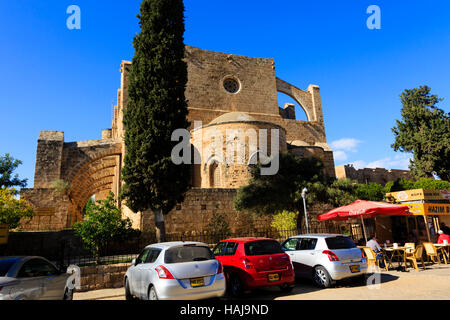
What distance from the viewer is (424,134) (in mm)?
27531

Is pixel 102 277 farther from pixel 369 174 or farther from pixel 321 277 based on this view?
pixel 369 174

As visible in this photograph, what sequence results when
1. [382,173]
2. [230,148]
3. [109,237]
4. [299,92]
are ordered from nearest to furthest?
[109,237] → [230,148] → [299,92] → [382,173]

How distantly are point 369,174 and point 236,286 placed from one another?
3754 centimetres

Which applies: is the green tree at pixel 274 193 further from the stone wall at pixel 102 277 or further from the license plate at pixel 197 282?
the license plate at pixel 197 282

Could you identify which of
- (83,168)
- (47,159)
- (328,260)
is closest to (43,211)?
(47,159)

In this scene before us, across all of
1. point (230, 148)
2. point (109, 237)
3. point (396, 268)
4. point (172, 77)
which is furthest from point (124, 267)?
point (230, 148)

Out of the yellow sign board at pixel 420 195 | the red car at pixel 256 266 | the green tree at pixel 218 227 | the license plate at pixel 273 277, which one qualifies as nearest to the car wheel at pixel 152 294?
the red car at pixel 256 266

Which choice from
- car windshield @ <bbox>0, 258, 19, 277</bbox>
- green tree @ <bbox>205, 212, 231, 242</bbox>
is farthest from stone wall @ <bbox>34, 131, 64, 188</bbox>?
car windshield @ <bbox>0, 258, 19, 277</bbox>

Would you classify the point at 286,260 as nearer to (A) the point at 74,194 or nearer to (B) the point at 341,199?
(B) the point at 341,199

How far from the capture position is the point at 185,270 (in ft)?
15.5

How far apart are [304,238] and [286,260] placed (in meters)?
1.58

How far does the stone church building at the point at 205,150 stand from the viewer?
1585 centimetres

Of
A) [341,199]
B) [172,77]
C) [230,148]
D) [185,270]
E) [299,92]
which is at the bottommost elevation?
[185,270]

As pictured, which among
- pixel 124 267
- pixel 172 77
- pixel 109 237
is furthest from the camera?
pixel 172 77
